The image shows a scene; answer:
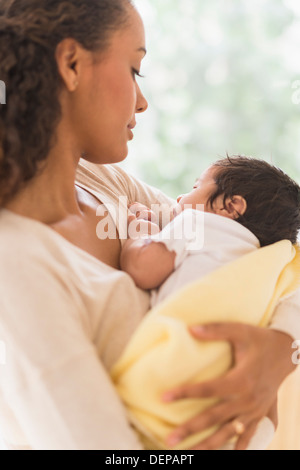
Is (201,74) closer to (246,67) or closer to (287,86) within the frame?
(246,67)

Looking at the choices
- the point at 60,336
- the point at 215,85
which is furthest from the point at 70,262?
the point at 215,85

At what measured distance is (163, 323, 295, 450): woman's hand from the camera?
2.89ft

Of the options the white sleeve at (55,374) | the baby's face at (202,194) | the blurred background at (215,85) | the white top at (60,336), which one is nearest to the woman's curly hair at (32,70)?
the white top at (60,336)

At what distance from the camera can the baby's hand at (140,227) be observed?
47.1 inches

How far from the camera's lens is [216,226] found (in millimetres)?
1108

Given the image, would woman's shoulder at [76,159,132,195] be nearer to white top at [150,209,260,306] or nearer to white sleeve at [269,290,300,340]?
white top at [150,209,260,306]

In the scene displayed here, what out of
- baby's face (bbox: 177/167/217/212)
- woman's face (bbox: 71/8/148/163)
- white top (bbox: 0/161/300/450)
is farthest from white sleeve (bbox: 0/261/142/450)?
baby's face (bbox: 177/167/217/212)

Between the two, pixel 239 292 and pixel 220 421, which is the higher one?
pixel 239 292

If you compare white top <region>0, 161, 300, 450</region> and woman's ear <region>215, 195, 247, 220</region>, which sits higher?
woman's ear <region>215, 195, 247, 220</region>

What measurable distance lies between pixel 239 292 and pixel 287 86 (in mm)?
2592

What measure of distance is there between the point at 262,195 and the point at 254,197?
0.02 meters

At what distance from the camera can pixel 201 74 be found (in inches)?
129

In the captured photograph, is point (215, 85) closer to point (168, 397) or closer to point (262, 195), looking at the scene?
point (262, 195)

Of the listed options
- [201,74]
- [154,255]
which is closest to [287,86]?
[201,74]
